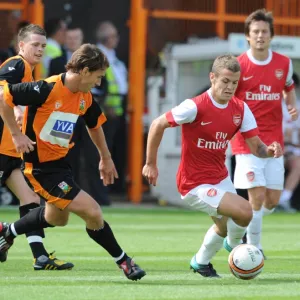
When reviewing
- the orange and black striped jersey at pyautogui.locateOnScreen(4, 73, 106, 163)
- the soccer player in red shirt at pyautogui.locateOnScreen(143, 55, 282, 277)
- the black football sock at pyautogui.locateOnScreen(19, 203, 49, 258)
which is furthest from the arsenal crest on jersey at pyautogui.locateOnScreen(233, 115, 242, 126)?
the black football sock at pyautogui.locateOnScreen(19, 203, 49, 258)

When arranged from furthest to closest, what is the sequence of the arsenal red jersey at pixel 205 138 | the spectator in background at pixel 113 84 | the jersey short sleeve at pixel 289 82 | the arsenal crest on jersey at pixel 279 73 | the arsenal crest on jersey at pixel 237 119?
1. the spectator in background at pixel 113 84
2. the jersey short sleeve at pixel 289 82
3. the arsenal crest on jersey at pixel 279 73
4. the arsenal crest on jersey at pixel 237 119
5. the arsenal red jersey at pixel 205 138

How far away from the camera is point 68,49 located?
16812 mm

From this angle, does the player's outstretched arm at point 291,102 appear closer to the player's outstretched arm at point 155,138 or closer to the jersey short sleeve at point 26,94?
the player's outstretched arm at point 155,138

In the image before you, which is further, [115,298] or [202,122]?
[202,122]

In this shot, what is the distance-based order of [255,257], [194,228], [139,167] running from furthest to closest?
[139,167], [194,228], [255,257]

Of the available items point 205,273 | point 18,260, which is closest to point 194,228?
point 18,260

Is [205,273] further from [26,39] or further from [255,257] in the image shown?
[26,39]

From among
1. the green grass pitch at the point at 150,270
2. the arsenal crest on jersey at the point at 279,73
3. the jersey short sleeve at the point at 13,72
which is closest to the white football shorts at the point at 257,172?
the green grass pitch at the point at 150,270

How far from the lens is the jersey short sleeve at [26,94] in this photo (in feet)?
26.9

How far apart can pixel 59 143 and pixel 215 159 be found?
1.27 metres

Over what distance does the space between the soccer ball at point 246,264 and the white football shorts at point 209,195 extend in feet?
1.39

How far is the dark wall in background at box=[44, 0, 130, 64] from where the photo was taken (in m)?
18.2

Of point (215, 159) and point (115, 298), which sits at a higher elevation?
point (215, 159)

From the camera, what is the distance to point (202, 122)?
8562 mm
